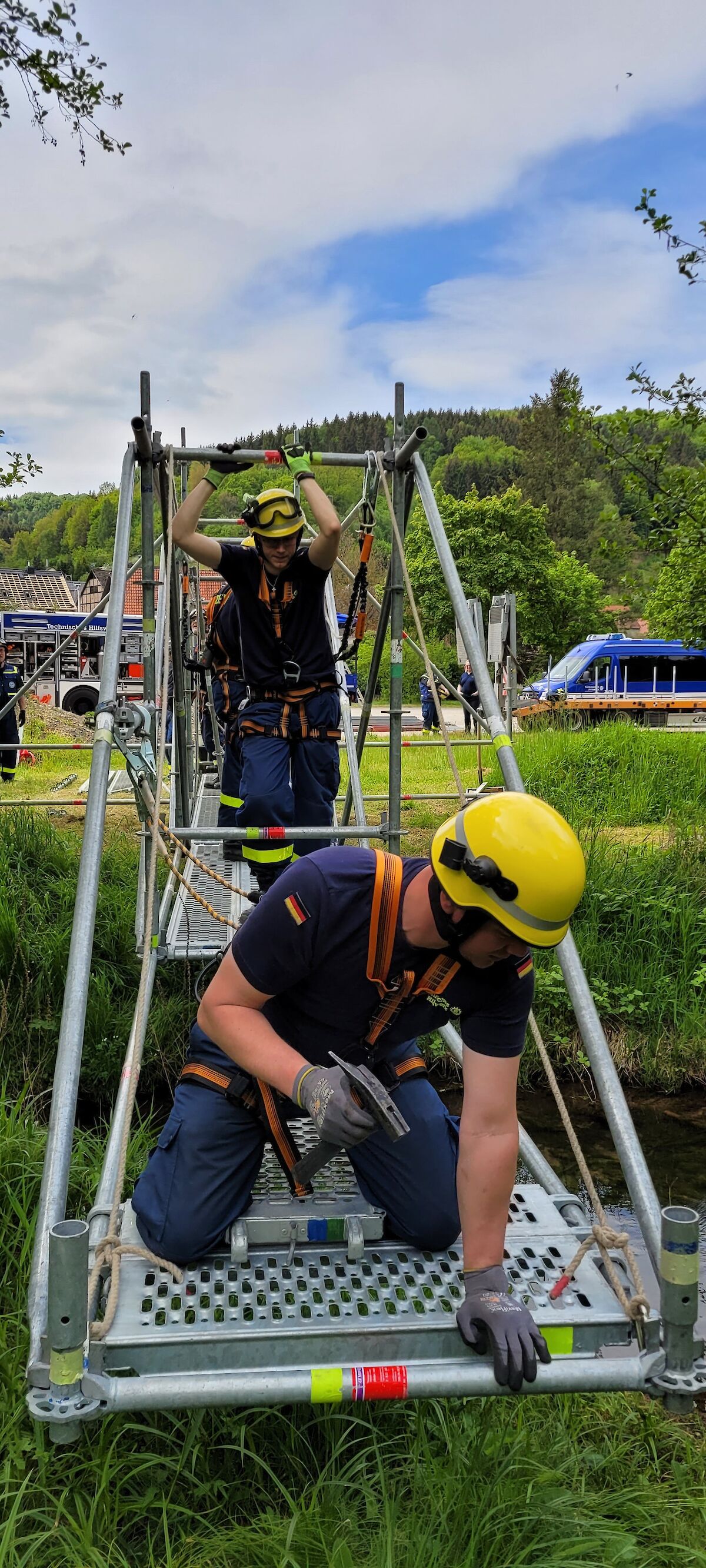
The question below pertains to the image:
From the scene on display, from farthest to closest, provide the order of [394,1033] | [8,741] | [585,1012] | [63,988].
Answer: [8,741] → [63,988] → [585,1012] → [394,1033]

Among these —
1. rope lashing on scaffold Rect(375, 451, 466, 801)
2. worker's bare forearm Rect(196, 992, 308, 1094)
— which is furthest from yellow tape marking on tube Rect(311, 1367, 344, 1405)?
rope lashing on scaffold Rect(375, 451, 466, 801)

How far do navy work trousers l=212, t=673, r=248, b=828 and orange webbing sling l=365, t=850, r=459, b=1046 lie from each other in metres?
2.21

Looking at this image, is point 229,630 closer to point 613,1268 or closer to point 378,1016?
point 378,1016

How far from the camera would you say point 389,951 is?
2396 mm

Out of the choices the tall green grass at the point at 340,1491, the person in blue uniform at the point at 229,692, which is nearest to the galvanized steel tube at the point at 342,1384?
the tall green grass at the point at 340,1491

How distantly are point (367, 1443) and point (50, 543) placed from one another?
411 feet

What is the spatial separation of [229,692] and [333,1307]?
2.97 metres

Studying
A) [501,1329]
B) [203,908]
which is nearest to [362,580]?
[203,908]

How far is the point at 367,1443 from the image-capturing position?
274cm

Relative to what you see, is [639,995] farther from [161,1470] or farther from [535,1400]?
[161,1470]

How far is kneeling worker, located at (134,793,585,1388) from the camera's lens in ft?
7.11

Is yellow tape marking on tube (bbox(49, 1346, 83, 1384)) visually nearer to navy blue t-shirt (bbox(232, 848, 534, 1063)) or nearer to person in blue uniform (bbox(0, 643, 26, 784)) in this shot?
navy blue t-shirt (bbox(232, 848, 534, 1063))

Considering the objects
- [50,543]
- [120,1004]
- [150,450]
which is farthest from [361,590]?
[50,543]

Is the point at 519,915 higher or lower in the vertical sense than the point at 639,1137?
higher
